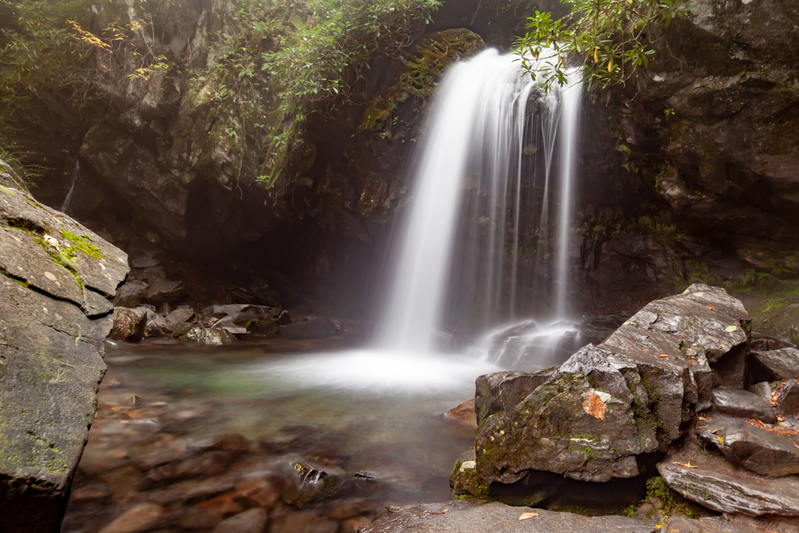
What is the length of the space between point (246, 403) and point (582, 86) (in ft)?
25.4

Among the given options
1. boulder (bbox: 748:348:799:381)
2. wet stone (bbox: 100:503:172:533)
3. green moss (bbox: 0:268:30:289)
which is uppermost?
green moss (bbox: 0:268:30:289)

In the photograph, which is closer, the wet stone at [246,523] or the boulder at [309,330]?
the wet stone at [246,523]

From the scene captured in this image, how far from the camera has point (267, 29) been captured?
9758mm

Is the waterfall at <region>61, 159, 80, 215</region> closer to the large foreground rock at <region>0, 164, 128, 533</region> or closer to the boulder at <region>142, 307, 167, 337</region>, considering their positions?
the boulder at <region>142, 307, 167, 337</region>

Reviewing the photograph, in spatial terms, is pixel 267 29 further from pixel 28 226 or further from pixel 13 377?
pixel 13 377

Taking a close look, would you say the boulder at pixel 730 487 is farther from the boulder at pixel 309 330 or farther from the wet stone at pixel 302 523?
the boulder at pixel 309 330

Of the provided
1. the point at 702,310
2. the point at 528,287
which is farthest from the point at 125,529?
the point at 528,287

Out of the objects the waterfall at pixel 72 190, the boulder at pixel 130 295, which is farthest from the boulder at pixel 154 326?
the waterfall at pixel 72 190

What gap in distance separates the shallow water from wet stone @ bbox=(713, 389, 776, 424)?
2087mm

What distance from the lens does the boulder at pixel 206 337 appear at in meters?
8.88

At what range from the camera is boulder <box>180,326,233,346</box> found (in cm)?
888

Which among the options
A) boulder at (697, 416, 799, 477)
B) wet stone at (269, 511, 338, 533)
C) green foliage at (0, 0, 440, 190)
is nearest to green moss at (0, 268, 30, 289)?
wet stone at (269, 511, 338, 533)

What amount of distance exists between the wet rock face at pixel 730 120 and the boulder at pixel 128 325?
33.9 feet

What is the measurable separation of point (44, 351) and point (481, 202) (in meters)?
8.66
